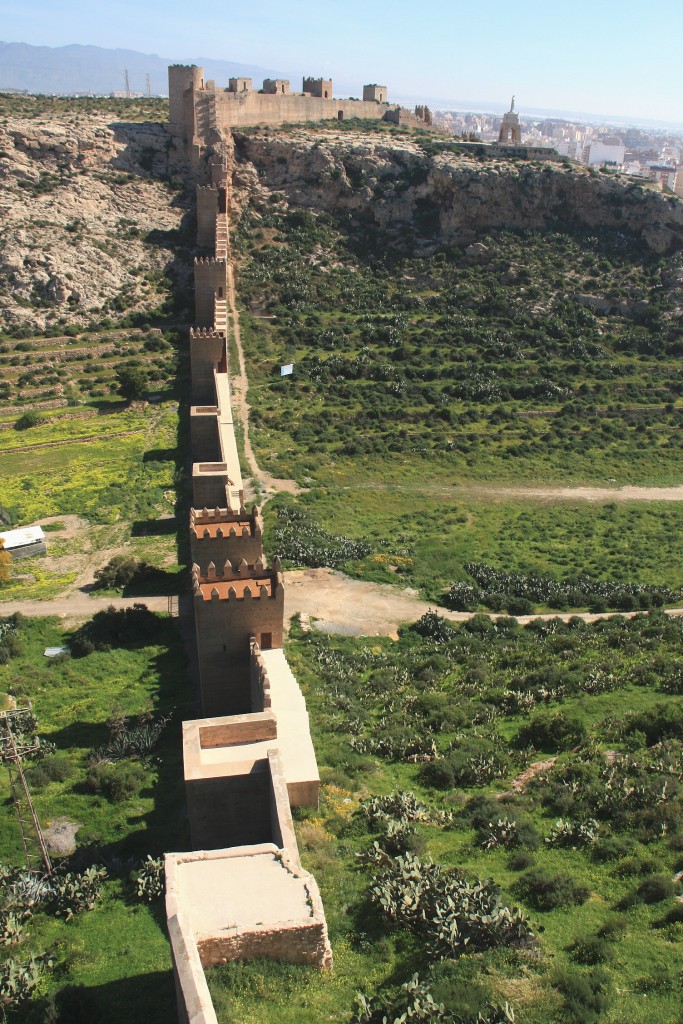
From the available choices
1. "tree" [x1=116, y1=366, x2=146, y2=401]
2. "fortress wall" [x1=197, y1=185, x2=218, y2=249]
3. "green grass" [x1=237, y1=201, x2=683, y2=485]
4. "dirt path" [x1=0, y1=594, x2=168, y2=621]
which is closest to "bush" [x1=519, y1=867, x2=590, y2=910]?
"dirt path" [x1=0, y1=594, x2=168, y2=621]

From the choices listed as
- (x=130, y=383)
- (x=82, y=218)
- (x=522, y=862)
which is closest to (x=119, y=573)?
(x=522, y=862)

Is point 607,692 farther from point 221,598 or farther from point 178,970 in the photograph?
point 178,970

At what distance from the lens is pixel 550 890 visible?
1212 centimetres

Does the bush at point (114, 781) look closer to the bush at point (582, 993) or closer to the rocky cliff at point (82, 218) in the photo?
the bush at point (582, 993)

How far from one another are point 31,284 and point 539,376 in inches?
1082

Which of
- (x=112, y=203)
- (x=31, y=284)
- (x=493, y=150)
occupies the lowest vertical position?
(x=31, y=284)

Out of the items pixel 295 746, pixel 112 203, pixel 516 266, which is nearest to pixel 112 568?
pixel 295 746

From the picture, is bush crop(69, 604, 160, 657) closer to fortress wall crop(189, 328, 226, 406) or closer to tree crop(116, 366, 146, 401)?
fortress wall crop(189, 328, 226, 406)

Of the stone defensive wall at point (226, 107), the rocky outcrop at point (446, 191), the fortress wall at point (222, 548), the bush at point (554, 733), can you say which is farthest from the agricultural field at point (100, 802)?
the rocky outcrop at point (446, 191)

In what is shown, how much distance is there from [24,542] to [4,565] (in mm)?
1557

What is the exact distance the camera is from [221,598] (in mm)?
18844

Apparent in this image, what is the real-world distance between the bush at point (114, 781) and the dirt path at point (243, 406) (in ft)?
61.2

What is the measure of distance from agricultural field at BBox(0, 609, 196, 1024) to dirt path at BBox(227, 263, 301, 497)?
12477mm

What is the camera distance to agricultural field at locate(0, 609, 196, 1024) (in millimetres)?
12023
